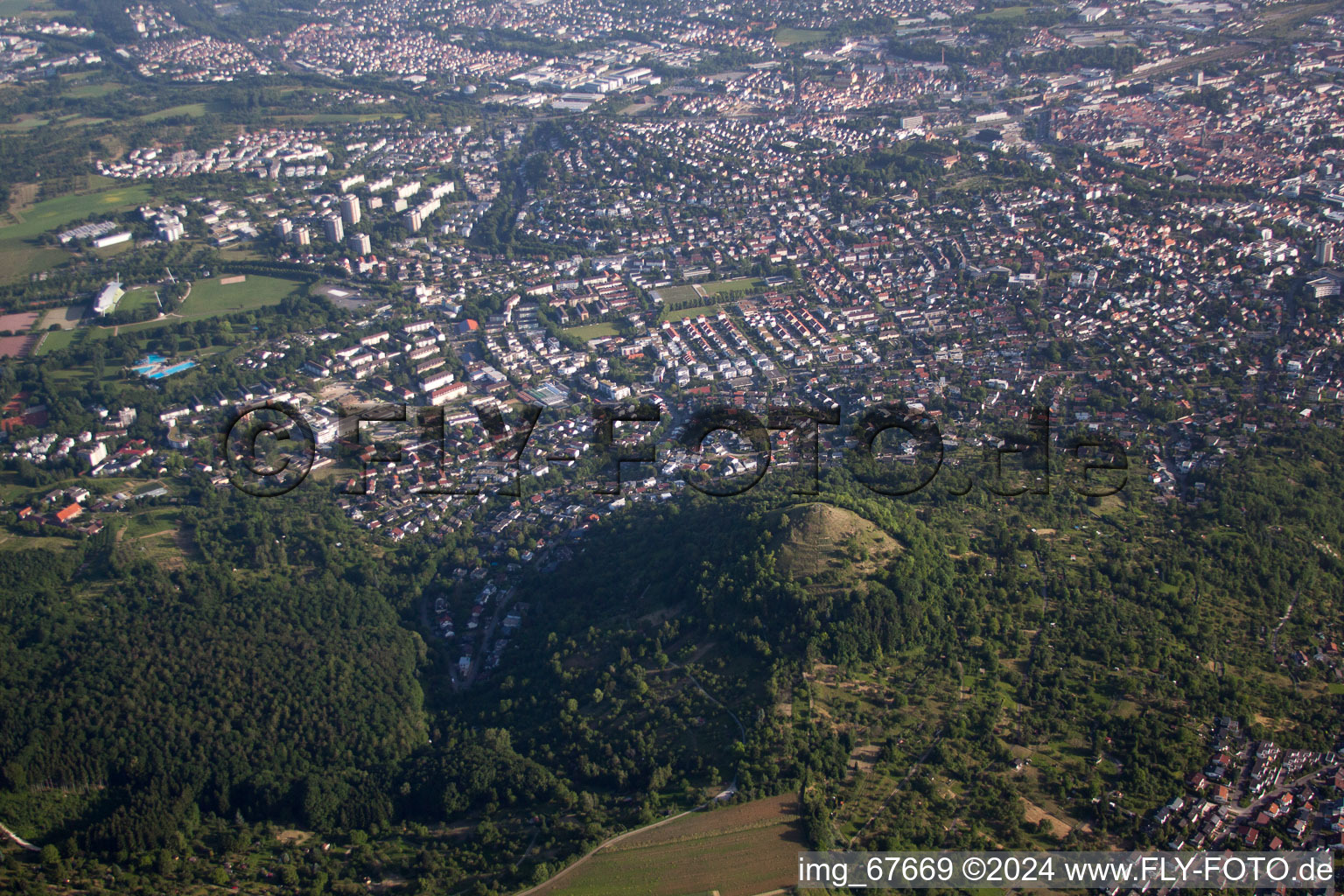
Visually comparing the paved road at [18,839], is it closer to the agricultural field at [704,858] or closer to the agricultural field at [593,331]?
the agricultural field at [704,858]

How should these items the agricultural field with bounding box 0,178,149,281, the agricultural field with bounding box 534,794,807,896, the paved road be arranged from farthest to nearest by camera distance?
the agricultural field with bounding box 0,178,149,281 → the paved road → the agricultural field with bounding box 534,794,807,896

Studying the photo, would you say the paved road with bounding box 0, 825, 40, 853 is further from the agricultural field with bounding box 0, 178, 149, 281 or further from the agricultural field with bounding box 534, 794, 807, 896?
the agricultural field with bounding box 0, 178, 149, 281

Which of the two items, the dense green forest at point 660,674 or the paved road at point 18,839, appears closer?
the paved road at point 18,839

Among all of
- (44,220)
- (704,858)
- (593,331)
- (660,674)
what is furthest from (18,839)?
(44,220)

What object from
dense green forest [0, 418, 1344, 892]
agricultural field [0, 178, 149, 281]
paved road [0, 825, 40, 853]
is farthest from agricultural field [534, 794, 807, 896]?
agricultural field [0, 178, 149, 281]

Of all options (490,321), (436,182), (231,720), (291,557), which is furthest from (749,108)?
(231,720)

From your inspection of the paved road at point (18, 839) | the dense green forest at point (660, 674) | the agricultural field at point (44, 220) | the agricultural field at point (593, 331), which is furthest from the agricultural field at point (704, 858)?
the agricultural field at point (44, 220)

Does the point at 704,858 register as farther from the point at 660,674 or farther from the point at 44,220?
the point at 44,220

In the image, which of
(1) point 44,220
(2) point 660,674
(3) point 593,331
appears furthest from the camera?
(1) point 44,220
